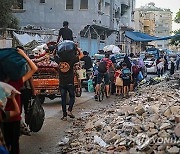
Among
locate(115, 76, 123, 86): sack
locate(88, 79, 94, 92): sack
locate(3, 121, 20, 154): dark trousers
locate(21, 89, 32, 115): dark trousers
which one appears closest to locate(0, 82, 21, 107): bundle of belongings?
locate(3, 121, 20, 154): dark trousers

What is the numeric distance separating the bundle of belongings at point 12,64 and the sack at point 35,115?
7.98 ft

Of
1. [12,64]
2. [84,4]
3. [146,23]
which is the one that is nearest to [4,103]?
[12,64]

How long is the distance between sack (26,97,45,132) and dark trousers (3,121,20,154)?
2.30 metres

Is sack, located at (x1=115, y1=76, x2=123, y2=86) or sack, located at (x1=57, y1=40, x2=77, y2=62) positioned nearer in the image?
sack, located at (x1=57, y1=40, x2=77, y2=62)

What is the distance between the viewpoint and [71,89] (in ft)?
34.3

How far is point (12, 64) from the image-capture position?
17.8ft

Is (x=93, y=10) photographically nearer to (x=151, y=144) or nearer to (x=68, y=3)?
(x=68, y=3)

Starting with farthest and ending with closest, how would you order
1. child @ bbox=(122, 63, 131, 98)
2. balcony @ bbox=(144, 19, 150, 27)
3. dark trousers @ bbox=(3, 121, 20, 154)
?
balcony @ bbox=(144, 19, 150, 27)
child @ bbox=(122, 63, 131, 98)
dark trousers @ bbox=(3, 121, 20, 154)

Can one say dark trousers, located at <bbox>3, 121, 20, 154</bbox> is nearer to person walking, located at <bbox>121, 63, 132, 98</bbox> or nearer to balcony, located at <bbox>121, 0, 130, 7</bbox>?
person walking, located at <bbox>121, 63, 132, 98</bbox>

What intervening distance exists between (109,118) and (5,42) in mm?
12762

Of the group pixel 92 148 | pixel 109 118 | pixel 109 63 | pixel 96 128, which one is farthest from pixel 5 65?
pixel 109 63

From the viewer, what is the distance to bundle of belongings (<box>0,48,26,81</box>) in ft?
17.7

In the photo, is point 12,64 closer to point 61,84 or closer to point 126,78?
point 61,84

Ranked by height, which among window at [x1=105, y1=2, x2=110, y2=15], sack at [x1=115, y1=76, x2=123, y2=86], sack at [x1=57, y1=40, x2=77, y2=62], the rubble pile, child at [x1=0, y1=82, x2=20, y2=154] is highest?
window at [x1=105, y1=2, x2=110, y2=15]
